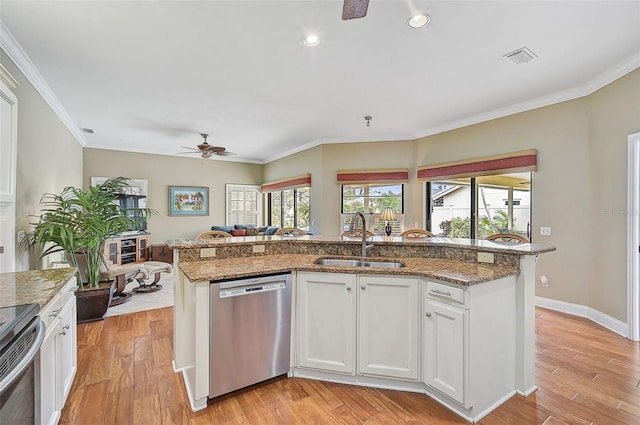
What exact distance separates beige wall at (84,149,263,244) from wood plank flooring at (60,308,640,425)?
198 inches

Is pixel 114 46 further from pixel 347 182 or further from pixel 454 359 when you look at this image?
pixel 347 182

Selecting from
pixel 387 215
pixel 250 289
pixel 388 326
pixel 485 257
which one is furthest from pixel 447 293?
pixel 387 215

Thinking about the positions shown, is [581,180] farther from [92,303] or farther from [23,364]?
[92,303]

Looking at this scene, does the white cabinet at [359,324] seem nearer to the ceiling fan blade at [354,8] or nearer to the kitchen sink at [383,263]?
the kitchen sink at [383,263]

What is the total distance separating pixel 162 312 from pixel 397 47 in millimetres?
4030

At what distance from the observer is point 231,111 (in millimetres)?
4387

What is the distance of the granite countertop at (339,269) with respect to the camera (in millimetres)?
1892

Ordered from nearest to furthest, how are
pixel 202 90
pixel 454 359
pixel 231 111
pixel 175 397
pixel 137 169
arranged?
pixel 454 359 → pixel 175 397 → pixel 202 90 → pixel 231 111 → pixel 137 169

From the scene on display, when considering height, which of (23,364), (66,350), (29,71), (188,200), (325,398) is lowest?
(325,398)

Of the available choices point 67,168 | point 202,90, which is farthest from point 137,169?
point 202,90

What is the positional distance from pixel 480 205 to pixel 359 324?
3.59 meters

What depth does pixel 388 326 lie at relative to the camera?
2090mm

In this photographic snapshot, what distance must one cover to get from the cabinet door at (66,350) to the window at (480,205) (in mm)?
5051

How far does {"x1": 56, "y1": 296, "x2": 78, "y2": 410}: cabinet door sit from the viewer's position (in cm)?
174
